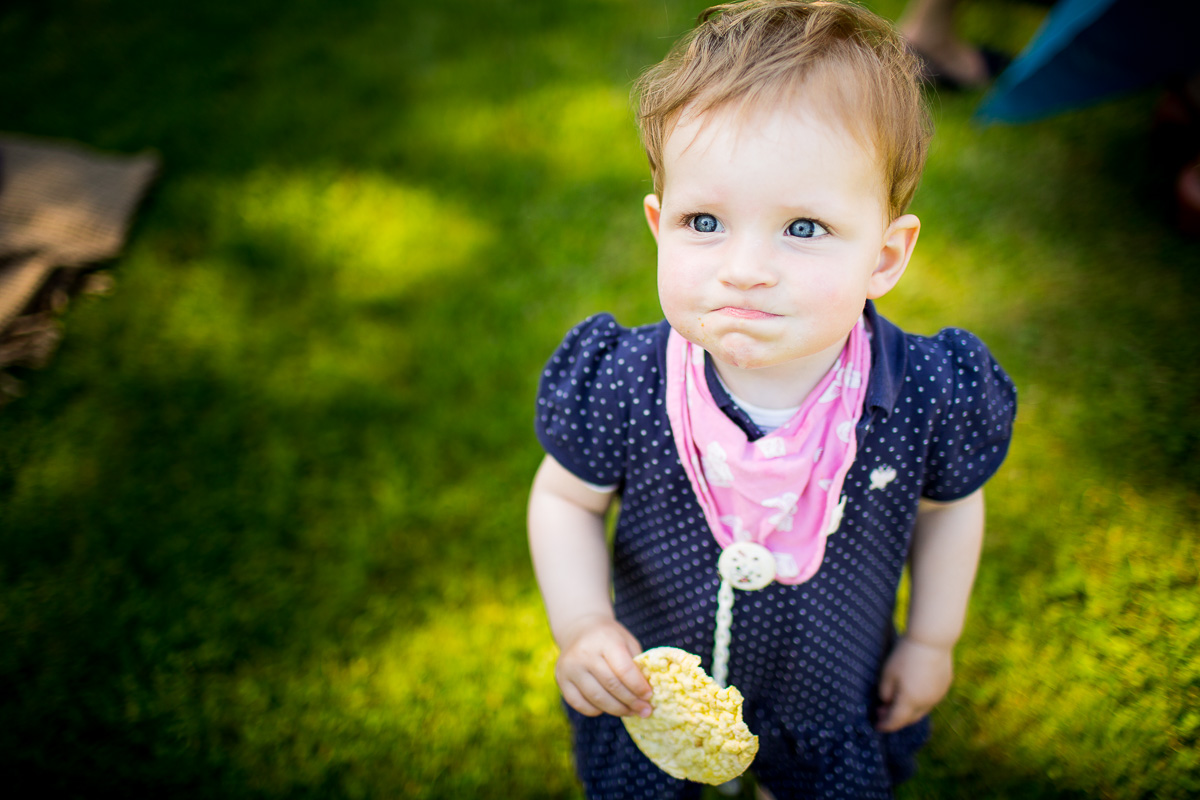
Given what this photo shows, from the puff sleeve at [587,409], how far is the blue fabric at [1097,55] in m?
1.75

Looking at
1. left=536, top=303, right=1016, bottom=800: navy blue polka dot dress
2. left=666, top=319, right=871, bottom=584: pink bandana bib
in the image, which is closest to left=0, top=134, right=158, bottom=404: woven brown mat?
left=536, top=303, right=1016, bottom=800: navy blue polka dot dress

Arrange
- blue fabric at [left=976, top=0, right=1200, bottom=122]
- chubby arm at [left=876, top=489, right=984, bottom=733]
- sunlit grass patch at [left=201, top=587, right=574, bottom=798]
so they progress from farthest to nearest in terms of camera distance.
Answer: blue fabric at [left=976, top=0, right=1200, bottom=122] < sunlit grass patch at [left=201, top=587, right=574, bottom=798] < chubby arm at [left=876, top=489, right=984, bottom=733]

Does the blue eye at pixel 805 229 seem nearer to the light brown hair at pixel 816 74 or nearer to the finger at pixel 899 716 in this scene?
the light brown hair at pixel 816 74

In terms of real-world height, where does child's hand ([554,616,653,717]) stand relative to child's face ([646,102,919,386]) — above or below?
below

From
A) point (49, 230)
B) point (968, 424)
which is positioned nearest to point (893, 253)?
point (968, 424)

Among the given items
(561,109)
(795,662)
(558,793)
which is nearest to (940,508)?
(795,662)

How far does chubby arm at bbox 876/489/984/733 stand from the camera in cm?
112

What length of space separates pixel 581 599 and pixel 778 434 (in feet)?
1.25

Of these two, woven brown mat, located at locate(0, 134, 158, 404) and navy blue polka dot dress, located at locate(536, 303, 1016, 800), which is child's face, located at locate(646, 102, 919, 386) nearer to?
navy blue polka dot dress, located at locate(536, 303, 1016, 800)

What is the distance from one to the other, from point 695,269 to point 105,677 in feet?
5.43

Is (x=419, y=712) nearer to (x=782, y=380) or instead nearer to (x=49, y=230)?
(x=782, y=380)

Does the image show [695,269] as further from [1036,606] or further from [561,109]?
[561,109]

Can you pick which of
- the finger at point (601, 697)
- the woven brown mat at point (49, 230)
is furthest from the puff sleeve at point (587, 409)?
the woven brown mat at point (49, 230)

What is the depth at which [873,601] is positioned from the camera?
44.3 inches
